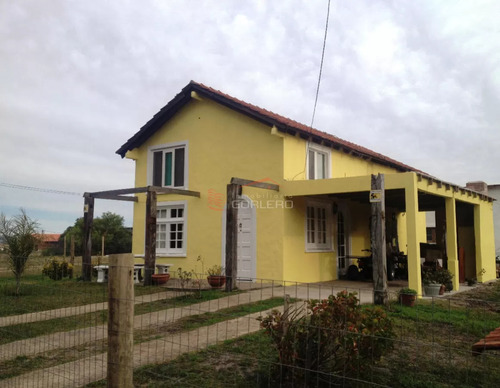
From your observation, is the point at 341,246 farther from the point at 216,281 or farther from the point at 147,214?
the point at 147,214

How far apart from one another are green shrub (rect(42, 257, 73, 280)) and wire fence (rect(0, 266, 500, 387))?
17.3ft

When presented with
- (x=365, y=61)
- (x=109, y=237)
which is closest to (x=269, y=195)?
(x=365, y=61)

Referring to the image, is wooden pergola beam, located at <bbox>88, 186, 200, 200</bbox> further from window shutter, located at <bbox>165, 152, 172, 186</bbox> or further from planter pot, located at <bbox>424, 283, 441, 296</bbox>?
planter pot, located at <bbox>424, 283, 441, 296</bbox>

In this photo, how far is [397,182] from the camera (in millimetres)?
10039

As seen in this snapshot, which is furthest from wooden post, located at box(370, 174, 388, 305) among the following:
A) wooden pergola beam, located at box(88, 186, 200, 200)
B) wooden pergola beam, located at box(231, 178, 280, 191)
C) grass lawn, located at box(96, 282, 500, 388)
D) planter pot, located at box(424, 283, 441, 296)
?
wooden pergola beam, located at box(88, 186, 200, 200)

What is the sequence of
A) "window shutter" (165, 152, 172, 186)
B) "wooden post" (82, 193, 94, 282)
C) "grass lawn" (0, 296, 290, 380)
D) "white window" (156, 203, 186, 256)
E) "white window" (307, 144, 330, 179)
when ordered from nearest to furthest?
"grass lawn" (0, 296, 290, 380)
"white window" (307, 144, 330, 179)
"wooden post" (82, 193, 94, 282)
"white window" (156, 203, 186, 256)
"window shutter" (165, 152, 172, 186)

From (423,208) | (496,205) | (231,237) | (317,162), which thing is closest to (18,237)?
(231,237)

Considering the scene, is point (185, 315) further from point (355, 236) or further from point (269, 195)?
point (355, 236)

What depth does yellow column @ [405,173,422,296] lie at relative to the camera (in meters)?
9.53

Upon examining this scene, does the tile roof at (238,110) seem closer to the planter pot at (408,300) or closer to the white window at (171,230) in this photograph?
the white window at (171,230)

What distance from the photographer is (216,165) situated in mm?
13438

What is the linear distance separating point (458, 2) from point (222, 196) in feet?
27.2

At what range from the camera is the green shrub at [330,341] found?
12.9 ft

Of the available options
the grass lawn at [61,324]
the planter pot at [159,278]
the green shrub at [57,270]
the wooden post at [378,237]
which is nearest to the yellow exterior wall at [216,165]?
the planter pot at [159,278]
